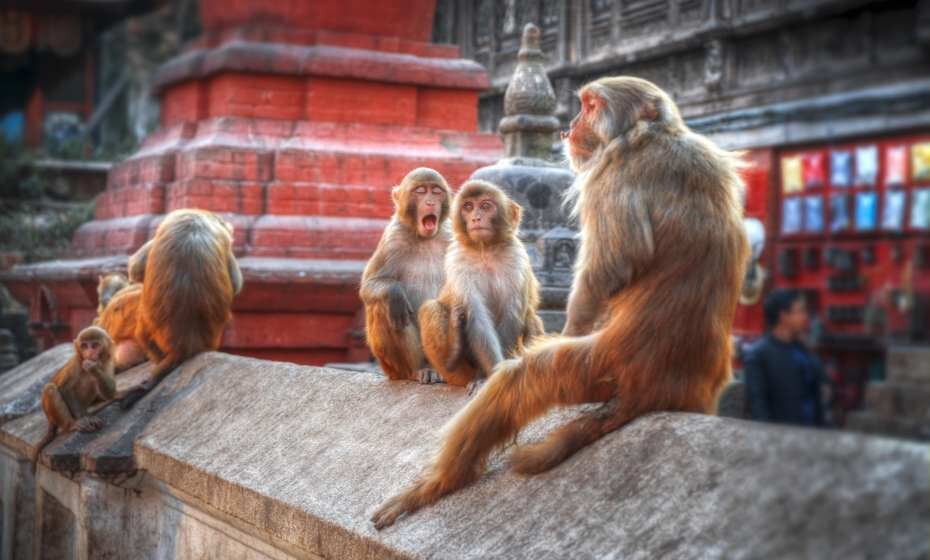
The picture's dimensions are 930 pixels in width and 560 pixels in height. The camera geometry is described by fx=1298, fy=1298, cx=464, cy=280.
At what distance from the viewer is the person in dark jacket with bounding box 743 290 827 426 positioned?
117 cm

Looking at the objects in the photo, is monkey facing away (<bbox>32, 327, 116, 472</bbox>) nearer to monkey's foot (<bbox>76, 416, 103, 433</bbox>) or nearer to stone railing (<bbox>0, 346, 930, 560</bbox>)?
monkey's foot (<bbox>76, 416, 103, 433</bbox>)

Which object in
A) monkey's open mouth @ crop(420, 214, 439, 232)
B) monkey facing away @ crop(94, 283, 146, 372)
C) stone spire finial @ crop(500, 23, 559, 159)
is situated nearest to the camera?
monkey's open mouth @ crop(420, 214, 439, 232)

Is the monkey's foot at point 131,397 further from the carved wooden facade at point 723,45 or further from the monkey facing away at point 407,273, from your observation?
the carved wooden facade at point 723,45

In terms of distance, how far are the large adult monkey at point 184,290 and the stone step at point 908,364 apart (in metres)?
4.98

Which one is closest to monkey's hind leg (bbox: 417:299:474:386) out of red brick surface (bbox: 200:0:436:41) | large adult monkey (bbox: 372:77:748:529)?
large adult monkey (bbox: 372:77:748:529)

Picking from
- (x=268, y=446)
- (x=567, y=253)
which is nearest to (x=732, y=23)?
(x=268, y=446)

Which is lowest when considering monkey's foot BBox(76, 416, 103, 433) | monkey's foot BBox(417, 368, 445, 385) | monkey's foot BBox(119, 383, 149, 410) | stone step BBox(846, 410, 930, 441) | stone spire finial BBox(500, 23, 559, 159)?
monkey's foot BBox(76, 416, 103, 433)

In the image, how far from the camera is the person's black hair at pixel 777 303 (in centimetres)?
116

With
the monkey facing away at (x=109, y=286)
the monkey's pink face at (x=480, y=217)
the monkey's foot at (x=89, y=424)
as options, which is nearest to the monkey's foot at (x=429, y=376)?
the monkey's pink face at (x=480, y=217)

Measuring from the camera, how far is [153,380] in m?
5.64

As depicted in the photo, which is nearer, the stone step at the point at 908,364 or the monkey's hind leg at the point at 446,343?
the stone step at the point at 908,364

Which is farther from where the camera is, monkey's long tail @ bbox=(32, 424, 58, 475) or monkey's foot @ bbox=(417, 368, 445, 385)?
monkey's long tail @ bbox=(32, 424, 58, 475)

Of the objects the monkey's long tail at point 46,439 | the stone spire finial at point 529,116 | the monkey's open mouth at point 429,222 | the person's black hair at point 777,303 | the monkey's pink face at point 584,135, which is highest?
the stone spire finial at point 529,116

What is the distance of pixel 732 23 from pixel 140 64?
19.1 m
